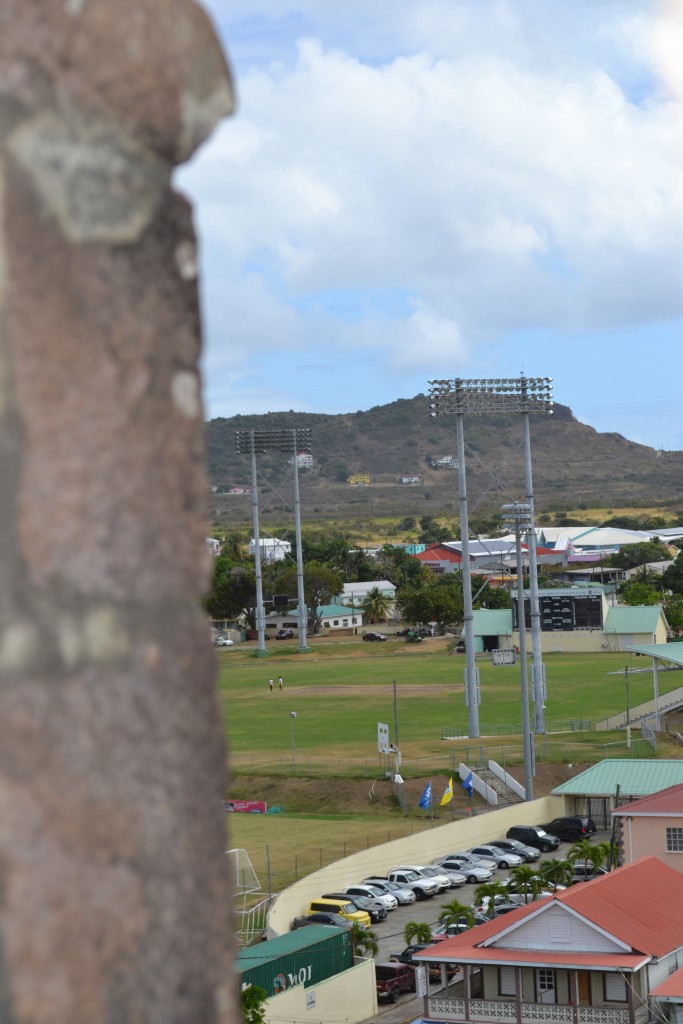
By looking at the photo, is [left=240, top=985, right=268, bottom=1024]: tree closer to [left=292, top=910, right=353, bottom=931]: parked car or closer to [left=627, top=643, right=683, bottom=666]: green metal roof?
→ [left=292, top=910, right=353, bottom=931]: parked car

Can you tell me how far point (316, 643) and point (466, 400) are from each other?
55925 millimetres

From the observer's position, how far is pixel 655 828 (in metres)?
36.3

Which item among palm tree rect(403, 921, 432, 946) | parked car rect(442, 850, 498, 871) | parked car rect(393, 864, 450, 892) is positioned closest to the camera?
palm tree rect(403, 921, 432, 946)

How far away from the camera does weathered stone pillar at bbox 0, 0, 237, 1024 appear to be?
1.96 meters

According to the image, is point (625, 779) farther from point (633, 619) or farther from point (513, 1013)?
point (633, 619)

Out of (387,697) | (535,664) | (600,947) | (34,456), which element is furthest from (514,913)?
(387,697)

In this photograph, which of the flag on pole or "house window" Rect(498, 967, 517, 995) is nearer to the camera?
"house window" Rect(498, 967, 517, 995)

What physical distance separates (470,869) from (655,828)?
9.59 meters

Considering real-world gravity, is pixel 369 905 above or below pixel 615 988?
below

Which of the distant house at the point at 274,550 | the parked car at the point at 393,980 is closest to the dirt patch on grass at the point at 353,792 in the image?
the parked car at the point at 393,980

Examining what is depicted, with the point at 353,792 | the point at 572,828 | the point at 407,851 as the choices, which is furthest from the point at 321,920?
the point at 353,792

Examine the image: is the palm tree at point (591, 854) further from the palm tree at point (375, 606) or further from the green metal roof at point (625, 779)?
the palm tree at point (375, 606)

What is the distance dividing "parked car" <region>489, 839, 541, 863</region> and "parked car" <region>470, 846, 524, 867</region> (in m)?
0.35

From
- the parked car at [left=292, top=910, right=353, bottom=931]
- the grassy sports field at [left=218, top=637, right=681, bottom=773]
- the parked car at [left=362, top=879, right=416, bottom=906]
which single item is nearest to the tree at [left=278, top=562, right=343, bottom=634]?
the grassy sports field at [left=218, top=637, right=681, bottom=773]
